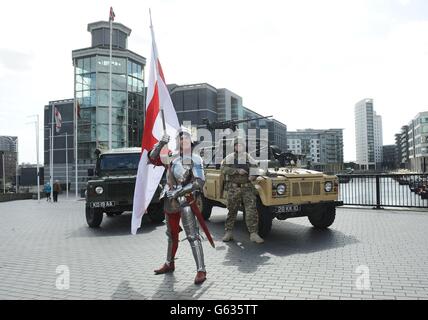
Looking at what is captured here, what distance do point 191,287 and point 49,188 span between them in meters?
26.9

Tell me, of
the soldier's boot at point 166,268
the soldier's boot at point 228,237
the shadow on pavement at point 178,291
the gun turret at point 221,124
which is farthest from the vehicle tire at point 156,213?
the shadow on pavement at point 178,291

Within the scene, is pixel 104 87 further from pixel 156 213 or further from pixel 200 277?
pixel 200 277

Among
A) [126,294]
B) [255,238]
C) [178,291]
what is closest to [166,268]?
[178,291]

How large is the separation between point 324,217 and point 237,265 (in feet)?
12.3

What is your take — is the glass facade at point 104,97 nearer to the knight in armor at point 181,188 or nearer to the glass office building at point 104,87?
the glass office building at point 104,87

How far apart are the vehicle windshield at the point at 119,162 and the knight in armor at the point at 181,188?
6143 millimetres

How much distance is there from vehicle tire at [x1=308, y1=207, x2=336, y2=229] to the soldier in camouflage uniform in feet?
6.18

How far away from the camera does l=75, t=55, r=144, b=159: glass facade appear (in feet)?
150

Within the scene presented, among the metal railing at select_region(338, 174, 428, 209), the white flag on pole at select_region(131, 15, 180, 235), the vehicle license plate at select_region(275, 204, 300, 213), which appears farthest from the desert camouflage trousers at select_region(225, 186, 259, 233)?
the metal railing at select_region(338, 174, 428, 209)

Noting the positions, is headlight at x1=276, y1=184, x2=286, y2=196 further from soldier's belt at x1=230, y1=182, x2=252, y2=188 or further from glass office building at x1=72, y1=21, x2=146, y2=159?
glass office building at x1=72, y1=21, x2=146, y2=159

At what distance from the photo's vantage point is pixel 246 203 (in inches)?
299

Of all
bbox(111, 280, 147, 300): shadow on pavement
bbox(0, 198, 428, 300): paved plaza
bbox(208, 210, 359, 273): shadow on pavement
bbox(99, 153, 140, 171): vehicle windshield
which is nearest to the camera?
bbox(111, 280, 147, 300): shadow on pavement

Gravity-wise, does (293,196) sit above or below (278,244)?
above

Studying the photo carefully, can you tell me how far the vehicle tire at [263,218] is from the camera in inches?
305
